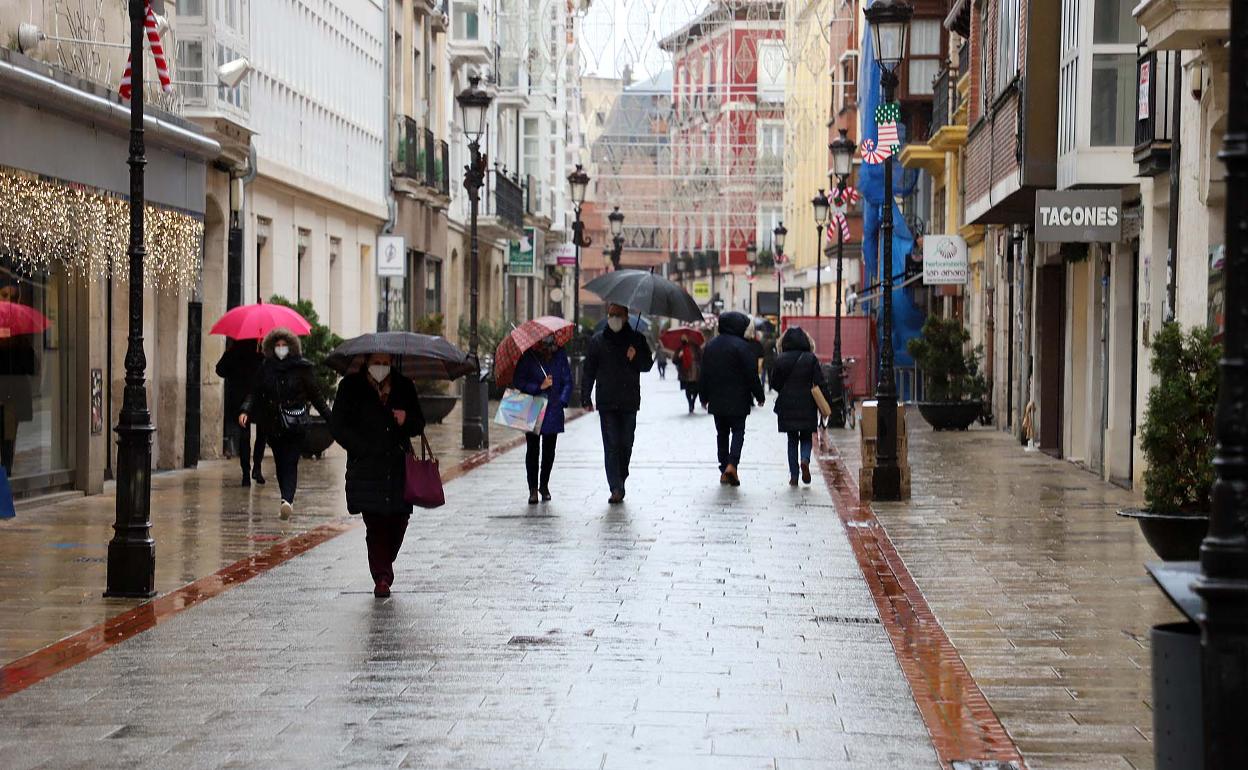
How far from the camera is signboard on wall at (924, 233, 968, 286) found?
36219mm

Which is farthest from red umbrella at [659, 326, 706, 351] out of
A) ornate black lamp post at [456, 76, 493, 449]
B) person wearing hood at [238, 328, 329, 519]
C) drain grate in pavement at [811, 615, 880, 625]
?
drain grate in pavement at [811, 615, 880, 625]

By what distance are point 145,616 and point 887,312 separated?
9940 mm

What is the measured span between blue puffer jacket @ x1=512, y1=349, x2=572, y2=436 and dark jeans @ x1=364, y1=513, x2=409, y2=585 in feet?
20.3

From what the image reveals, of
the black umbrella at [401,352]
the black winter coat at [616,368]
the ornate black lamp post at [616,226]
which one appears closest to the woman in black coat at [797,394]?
the black winter coat at [616,368]

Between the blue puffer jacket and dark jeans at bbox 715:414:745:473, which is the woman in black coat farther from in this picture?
the blue puffer jacket

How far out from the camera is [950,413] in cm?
3284

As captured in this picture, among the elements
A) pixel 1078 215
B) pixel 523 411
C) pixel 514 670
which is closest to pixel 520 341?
pixel 523 411

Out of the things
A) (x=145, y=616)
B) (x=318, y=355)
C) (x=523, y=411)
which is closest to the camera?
(x=145, y=616)

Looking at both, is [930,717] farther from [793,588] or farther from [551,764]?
[793,588]

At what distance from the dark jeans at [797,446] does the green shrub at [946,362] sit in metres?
11.4

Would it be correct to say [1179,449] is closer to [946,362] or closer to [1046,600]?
[1046,600]

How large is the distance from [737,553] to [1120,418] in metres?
9.00

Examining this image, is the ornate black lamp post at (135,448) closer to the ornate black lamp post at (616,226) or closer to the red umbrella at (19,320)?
the red umbrella at (19,320)

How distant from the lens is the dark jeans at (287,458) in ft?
56.7
